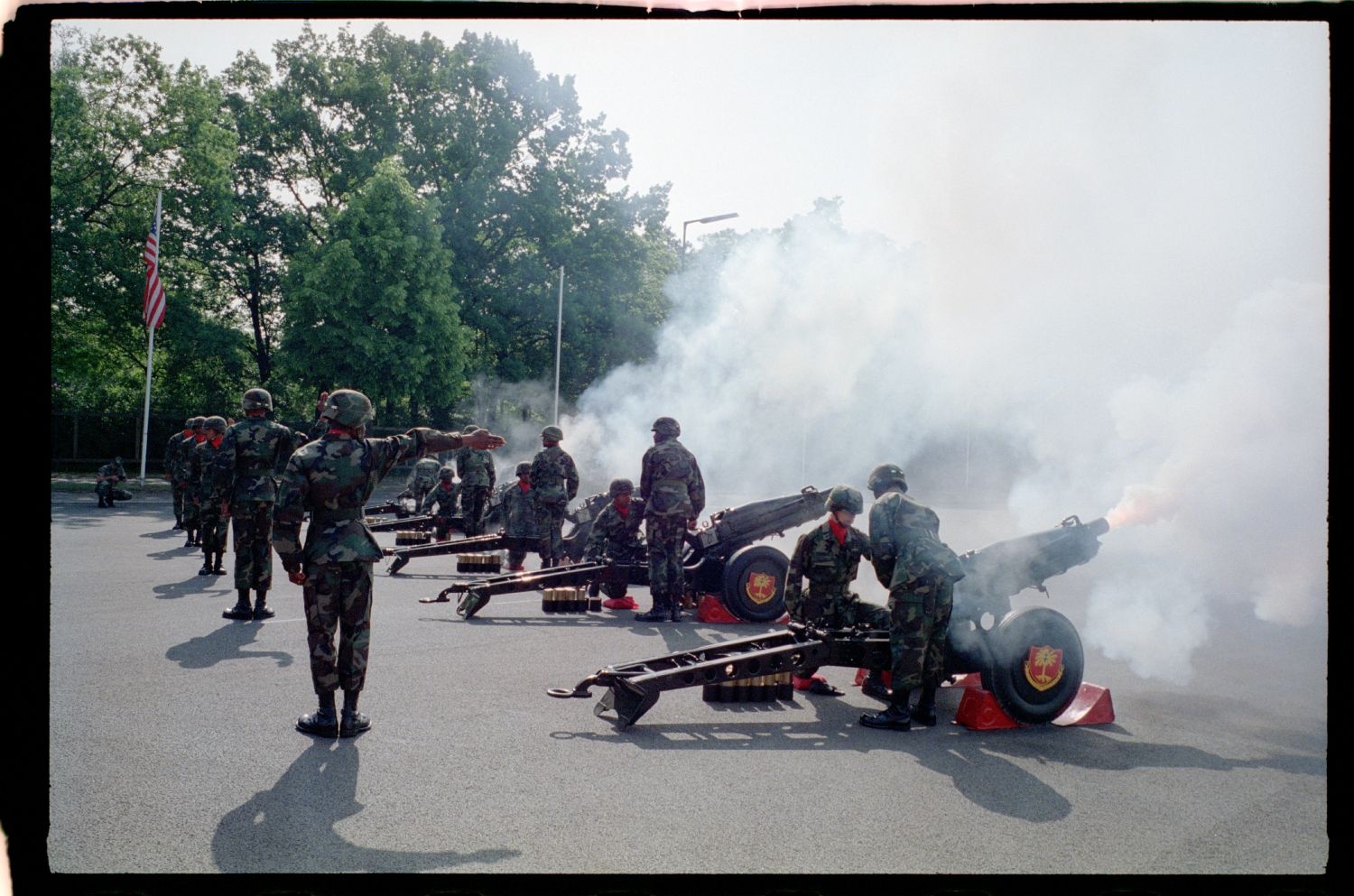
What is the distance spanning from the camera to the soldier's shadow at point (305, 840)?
145 inches

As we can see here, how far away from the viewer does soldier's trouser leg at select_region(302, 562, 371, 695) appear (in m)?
5.53

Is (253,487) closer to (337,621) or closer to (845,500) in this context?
(337,621)

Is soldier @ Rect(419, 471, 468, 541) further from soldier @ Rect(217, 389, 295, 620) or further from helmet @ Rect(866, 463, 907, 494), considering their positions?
helmet @ Rect(866, 463, 907, 494)

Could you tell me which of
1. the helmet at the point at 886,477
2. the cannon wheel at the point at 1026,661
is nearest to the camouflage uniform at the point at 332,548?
the helmet at the point at 886,477

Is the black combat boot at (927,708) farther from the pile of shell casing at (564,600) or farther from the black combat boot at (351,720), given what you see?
the pile of shell casing at (564,600)

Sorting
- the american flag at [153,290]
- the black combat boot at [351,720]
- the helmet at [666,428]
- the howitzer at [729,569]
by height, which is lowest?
the black combat boot at [351,720]

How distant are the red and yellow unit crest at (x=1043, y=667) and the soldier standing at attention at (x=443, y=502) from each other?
401 inches

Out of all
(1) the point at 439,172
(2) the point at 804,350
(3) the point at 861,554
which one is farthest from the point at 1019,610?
(1) the point at 439,172

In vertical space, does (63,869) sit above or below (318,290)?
below

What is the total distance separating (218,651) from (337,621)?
2.24 metres

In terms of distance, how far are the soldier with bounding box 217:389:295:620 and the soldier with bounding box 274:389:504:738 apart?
134 inches

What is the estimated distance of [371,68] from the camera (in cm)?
3259

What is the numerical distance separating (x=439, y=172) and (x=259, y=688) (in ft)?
96.9

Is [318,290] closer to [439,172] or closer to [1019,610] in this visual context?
[439,172]
